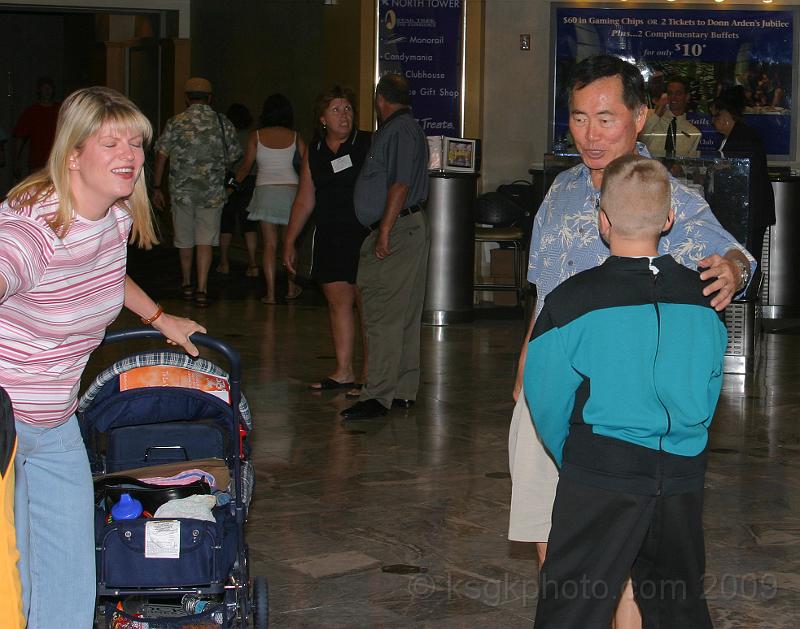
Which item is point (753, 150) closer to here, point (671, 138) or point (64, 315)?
point (671, 138)

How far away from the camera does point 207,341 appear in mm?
3408

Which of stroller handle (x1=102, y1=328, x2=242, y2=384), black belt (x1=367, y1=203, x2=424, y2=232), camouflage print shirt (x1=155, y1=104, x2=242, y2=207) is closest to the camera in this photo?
stroller handle (x1=102, y1=328, x2=242, y2=384)

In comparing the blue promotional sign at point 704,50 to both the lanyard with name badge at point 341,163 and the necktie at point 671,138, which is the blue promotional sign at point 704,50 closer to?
the necktie at point 671,138

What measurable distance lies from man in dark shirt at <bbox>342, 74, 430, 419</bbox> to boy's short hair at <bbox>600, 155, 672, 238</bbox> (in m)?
4.03

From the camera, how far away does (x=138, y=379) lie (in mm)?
3637

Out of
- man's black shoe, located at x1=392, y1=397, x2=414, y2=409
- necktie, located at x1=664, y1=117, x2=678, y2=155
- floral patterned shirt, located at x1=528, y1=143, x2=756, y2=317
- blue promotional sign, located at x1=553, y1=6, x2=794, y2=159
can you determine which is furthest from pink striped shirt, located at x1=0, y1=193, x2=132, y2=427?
blue promotional sign, located at x1=553, y1=6, x2=794, y2=159

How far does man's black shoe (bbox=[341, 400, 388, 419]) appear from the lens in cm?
698

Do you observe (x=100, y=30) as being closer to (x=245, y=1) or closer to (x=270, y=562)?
(x=245, y=1)

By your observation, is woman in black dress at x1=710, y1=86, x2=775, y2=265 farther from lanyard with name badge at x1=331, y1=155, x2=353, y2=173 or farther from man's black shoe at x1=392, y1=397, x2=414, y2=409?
lanyard with name badge at x1=331, y1=155, x2=353, y2=173

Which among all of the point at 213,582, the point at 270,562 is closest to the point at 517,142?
the point at 270,562

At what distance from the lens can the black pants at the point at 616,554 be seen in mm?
2787

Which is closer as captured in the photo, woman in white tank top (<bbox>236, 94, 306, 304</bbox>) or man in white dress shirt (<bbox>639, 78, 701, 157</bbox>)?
man in white dress shirt (<bbox>639, 78, 701, 157</bbox>)

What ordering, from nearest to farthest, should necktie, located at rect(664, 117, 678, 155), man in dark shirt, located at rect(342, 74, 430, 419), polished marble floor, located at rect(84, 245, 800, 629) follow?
polished marble floor, located at rect(84, 245, 800, 629) < man in dark shirt, located at rect(342, 74, 430, 419) < necktie, located at rect(664, 117, 678, 155)

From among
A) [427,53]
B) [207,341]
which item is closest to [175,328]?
[207,341]
